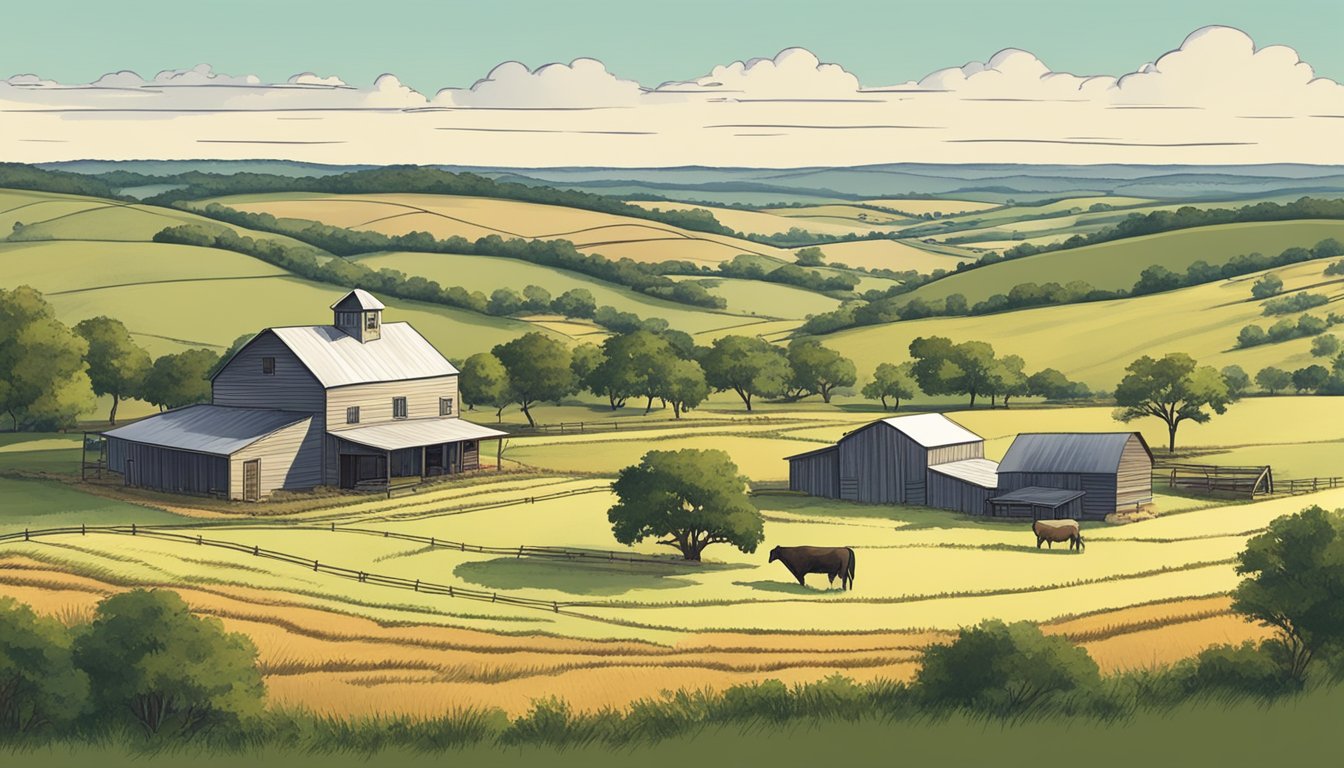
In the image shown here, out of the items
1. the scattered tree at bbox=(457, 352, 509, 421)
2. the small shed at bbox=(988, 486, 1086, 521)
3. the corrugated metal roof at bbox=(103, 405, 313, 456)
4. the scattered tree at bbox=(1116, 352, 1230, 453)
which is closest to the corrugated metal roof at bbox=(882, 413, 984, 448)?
the small shed at bbox=(988, 486, 1086, 521)

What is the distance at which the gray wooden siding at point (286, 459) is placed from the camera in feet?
304

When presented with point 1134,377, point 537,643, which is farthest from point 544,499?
point 1134,377

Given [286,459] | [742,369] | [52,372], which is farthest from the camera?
[742,369]

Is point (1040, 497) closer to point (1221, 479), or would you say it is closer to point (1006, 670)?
point (1221, 479)

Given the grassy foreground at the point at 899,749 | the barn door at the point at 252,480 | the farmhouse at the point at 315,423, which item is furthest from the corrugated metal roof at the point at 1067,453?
the grassy foreground at the point at 899,749

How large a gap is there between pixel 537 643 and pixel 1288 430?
70.2 m

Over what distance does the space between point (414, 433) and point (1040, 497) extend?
120ft

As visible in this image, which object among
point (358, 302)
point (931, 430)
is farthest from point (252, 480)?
point (931, 430)

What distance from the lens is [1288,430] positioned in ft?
363

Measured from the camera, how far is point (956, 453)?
3802 inches

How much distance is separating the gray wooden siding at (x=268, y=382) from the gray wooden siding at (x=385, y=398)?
44.7 inches

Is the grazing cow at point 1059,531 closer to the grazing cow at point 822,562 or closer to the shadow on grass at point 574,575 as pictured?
the grazing cow at point 822,562

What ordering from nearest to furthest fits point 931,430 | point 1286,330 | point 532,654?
point 532,654, point 931,430, point 1286,330

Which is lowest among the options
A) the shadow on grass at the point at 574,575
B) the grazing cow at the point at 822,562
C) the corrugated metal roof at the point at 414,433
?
the shadow on grass at the point at 574,575
